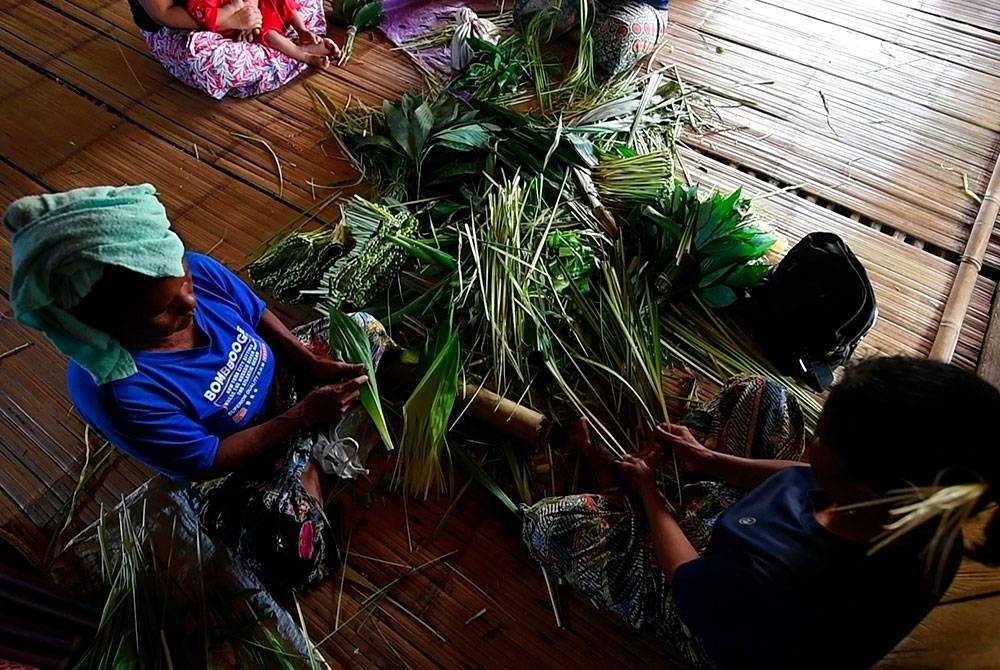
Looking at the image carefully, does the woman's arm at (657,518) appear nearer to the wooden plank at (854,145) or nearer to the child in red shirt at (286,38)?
the wooden plank at (854,145)

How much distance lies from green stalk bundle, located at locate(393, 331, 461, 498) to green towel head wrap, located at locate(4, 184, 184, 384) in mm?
620

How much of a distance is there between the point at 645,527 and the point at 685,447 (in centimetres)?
18

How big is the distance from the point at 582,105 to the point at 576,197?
384 millimetres

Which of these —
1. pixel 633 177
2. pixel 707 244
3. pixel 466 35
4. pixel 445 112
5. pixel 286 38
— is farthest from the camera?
pixel 286 38

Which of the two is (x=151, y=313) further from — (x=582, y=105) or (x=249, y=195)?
(x=582, y=105)

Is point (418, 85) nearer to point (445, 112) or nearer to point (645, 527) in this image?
point (445, 112)

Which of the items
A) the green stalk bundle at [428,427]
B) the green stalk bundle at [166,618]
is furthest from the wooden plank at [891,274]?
the green stalk bundle at [166,618]

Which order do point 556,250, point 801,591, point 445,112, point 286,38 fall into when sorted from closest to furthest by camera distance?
1. point 801,591
2. point 556,250
3. point 445,112
4. point 286,38

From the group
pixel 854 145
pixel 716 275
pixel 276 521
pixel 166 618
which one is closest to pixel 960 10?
pixel 854 145

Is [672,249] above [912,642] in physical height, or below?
above

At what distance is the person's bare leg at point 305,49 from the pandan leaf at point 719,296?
5.18 ft

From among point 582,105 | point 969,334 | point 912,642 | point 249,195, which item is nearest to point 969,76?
point 969,334

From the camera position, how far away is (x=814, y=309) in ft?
4.82

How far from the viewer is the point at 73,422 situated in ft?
5.24
